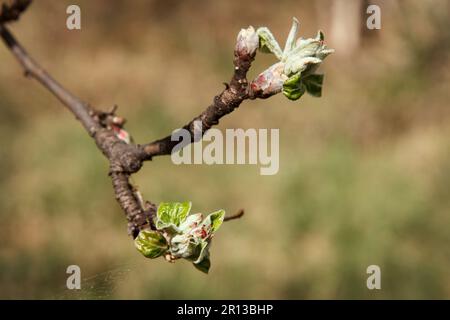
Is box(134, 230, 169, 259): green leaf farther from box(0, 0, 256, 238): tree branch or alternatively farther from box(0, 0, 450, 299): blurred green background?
box(0, 0, 450, 299): blurred green background

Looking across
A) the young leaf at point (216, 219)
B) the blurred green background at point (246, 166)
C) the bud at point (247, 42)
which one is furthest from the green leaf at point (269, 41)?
the blurred green background at point (246, 166)

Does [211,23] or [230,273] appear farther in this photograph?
[211,23]

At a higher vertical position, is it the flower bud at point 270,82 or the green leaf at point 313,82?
the green leaf at point 313,82

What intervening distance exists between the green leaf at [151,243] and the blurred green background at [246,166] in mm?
1209

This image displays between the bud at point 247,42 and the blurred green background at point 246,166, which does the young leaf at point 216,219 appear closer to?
the bud at point 247,42

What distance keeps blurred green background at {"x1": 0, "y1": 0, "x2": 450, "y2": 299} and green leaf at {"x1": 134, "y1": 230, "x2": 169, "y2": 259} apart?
1209mm

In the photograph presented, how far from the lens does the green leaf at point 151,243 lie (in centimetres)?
49

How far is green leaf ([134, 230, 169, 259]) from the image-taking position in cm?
49

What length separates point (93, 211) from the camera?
2.47 meters

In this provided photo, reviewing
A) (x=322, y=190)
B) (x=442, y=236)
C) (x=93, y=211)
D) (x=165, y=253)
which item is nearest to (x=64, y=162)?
(x=93, y=211)

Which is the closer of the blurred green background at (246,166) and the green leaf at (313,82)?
the green leaf at (313,82)

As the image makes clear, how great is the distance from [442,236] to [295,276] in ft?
2.04
